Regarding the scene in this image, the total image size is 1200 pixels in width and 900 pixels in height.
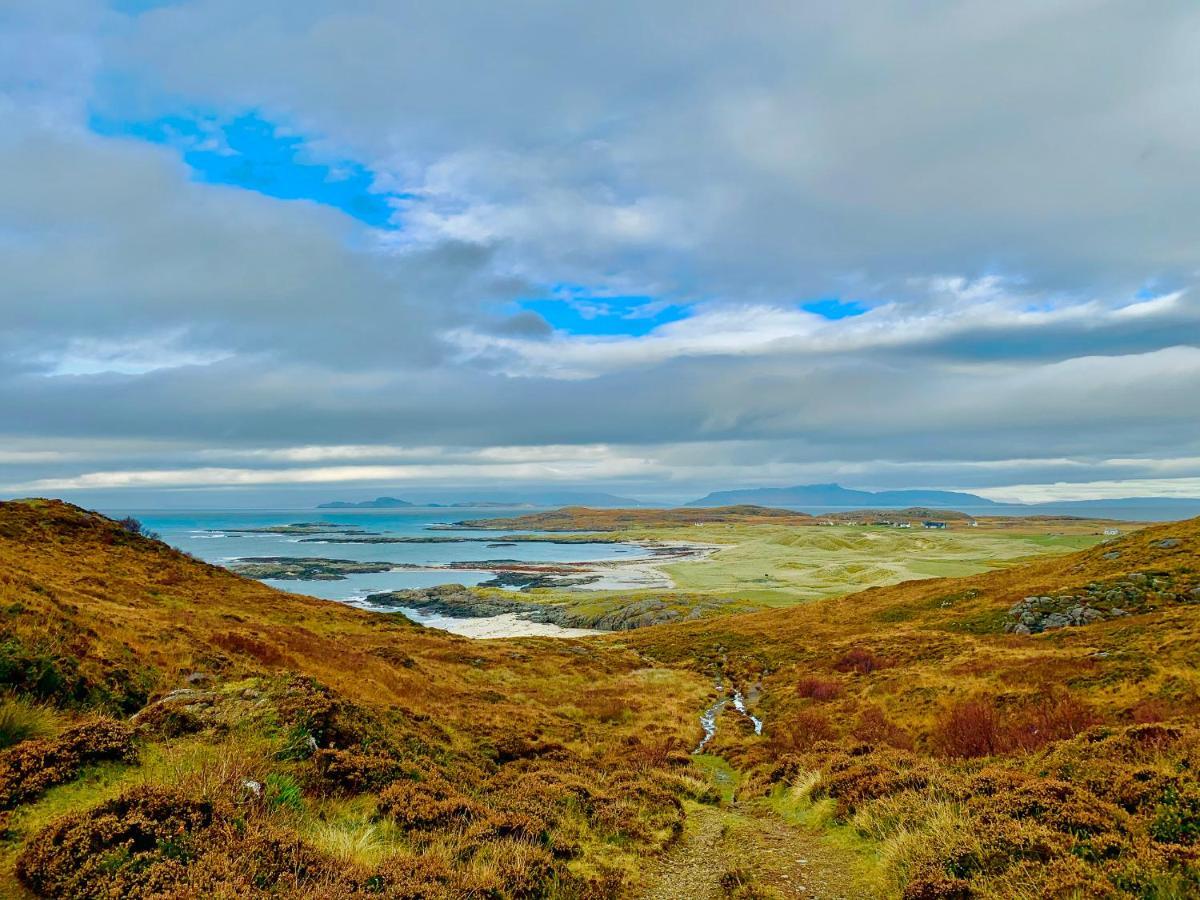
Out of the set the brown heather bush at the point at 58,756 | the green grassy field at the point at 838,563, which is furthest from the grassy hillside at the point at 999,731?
the green grassy field at the point at 838,563

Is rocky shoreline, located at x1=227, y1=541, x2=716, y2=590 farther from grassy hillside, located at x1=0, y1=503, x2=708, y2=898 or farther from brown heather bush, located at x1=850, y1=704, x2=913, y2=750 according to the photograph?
grassy hillside, located at x1=0, y1=503, x2=708, y2=898

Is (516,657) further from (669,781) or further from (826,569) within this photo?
(826,569)

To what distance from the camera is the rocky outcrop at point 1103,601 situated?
122ft

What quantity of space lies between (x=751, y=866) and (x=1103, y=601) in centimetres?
4161

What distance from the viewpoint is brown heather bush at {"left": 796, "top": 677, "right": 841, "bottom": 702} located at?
105 ft

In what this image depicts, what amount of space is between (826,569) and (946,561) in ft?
81.3

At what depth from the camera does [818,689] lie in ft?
110

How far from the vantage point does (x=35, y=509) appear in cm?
4741

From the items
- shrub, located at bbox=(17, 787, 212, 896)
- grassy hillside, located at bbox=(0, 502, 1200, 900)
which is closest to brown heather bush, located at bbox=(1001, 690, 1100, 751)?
grassy hillside, located at bbox=(0, 502, 1200, 900)

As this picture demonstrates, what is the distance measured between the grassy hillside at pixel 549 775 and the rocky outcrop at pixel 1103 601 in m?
4.90

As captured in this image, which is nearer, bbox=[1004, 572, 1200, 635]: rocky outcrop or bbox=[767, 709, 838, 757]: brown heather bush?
bbox=[767, 709, 838, 757]: brown heather bush

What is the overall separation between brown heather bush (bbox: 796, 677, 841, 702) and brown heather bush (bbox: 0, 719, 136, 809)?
3075 centimetres

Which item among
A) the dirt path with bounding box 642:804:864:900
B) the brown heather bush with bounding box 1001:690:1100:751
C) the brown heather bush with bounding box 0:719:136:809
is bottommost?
the brown heather bush with bounding box 1001:690:1100:751

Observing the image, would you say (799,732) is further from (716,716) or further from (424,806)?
(424,806)
